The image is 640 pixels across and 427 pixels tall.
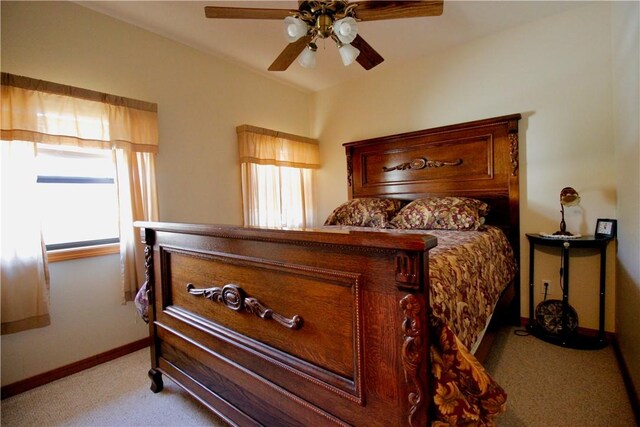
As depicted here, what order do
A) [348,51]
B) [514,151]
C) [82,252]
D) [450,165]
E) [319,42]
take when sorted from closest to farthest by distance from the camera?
[348,51], [82,252], [514,151], [319,42], [450,165]

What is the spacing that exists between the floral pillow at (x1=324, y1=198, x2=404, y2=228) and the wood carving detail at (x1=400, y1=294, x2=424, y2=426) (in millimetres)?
2071

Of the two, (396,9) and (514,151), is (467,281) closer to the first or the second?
(396,9)

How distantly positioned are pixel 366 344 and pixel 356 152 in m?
2.88

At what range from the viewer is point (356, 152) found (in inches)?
141

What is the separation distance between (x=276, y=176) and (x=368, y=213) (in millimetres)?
1162

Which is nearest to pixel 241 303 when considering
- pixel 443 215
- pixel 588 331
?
pixel 443 215

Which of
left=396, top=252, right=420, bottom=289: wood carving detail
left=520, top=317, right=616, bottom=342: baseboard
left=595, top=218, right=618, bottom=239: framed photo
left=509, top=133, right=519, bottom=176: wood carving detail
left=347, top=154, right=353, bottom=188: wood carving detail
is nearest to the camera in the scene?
left=396, top=252, right=420, bottom=289: wood carving detail

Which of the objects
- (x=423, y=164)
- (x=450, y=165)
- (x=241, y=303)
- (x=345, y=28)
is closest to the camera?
(x=241, y=303)

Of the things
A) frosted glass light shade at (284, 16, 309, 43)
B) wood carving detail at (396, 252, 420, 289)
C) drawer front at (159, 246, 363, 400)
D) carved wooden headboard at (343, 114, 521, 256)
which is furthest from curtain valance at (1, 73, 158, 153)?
wood carving detail at (396, 252, 420, 289)

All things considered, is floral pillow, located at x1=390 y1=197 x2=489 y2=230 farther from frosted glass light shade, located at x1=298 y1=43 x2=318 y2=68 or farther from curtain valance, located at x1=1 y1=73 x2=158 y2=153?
curtain valance, located at x1=1 y1=73 x2=158 y2=153

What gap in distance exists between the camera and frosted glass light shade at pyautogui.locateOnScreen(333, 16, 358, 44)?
1606 mm

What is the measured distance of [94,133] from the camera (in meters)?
2.15

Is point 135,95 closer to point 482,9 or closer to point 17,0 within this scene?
point 17,0

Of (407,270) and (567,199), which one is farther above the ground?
(567,199)
